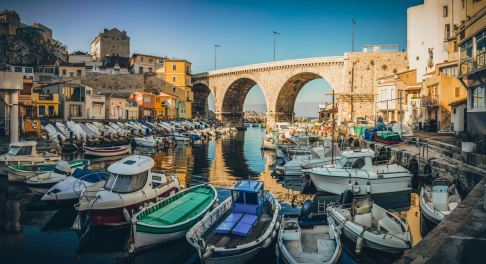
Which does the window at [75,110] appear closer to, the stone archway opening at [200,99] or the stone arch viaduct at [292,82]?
the stone arch viaduct at [292,82]

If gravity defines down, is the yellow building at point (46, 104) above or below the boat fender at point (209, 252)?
above

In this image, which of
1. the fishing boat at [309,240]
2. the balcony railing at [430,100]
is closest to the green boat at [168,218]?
the fishing boat at [309,240]

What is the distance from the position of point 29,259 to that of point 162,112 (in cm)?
4744

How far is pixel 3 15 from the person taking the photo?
60531mm

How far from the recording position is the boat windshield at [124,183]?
381 inches

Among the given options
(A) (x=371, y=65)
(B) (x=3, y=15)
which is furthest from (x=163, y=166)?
(B) (x=3, y=15)

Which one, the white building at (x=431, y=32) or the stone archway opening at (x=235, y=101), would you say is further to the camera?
the stone archway opening at (x=235, y=101)

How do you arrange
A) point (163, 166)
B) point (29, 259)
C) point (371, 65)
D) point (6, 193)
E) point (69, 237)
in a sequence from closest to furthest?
point (29, 259)
point (69, 237)
point (6, 193)
point (163, 166)
point (371, 65)

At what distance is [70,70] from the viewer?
2285 inches

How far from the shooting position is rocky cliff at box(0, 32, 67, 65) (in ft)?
181

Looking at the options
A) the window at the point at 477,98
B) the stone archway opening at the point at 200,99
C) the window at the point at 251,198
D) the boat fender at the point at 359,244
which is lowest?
the boat fender at the point at 359,244

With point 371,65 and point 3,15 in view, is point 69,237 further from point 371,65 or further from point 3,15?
point 3,15

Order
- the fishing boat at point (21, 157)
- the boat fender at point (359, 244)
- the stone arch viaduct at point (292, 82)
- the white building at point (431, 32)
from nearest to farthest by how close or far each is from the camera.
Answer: the boat fender at point (359, 244) → the fishing boat at point (21, 157) → the white building at point (431, 32) → the stone arch viaduct at point (292, 82)

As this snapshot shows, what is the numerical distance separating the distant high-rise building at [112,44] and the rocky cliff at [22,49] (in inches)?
626
